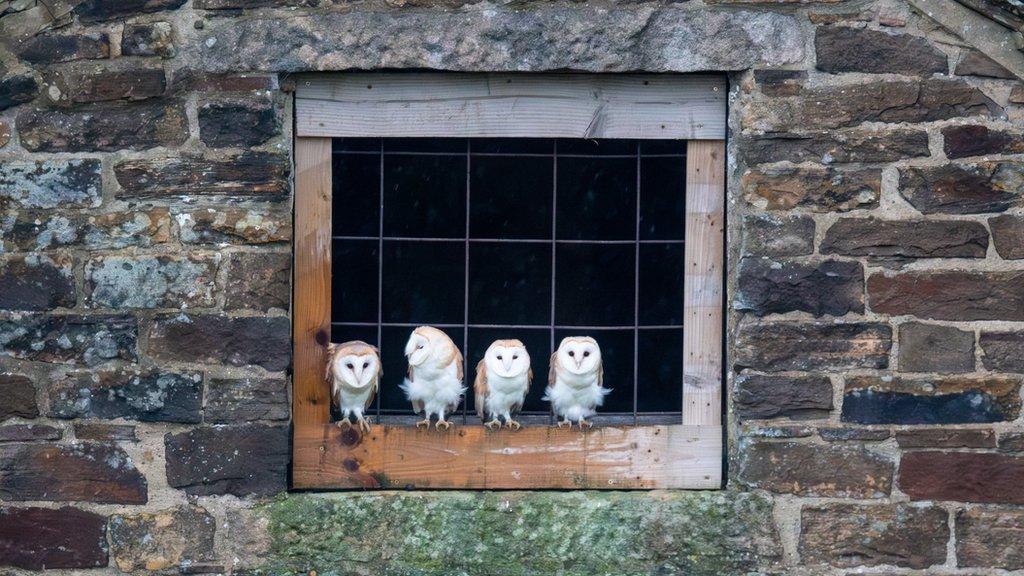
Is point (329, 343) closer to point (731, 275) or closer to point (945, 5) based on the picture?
point (731, 275)

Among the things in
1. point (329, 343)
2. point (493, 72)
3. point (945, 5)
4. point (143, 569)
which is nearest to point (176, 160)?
point (329, 343)

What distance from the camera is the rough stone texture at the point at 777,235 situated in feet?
13.5

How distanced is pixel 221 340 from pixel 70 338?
51cm

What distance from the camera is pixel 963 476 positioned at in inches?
162

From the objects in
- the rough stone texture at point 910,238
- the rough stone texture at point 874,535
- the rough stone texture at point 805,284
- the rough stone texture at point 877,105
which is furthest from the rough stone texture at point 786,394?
the rough stone texture at point 877,105

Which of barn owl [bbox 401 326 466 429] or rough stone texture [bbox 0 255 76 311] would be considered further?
barn owl [bbox 401 326 466 429]

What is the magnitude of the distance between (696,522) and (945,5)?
193cm

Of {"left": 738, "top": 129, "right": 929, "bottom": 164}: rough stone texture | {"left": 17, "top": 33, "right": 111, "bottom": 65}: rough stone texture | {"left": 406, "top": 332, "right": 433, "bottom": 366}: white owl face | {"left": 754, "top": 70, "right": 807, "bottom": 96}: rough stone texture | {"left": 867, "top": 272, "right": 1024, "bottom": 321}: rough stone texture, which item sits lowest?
{"left": 406, "top": 332, "right": 433, "bottom": 366}: white owl face

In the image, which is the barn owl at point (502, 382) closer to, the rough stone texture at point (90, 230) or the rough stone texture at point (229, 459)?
the rough stone texture at point (229, 459)

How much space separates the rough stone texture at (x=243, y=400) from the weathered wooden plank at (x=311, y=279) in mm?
168

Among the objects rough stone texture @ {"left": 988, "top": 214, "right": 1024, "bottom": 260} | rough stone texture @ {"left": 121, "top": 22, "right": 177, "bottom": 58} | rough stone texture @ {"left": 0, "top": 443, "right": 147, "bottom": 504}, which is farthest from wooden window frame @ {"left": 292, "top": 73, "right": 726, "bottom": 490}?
rough stone texture @ {"left": 988, "top": 214, "right": 1024, "bottom": 260}

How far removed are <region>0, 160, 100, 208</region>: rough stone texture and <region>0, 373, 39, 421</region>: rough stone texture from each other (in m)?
0.59

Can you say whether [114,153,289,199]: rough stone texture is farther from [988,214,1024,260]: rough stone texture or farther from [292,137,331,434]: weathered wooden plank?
[988,214,1024,260]: rough stone texture

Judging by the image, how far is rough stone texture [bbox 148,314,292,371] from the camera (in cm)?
411
